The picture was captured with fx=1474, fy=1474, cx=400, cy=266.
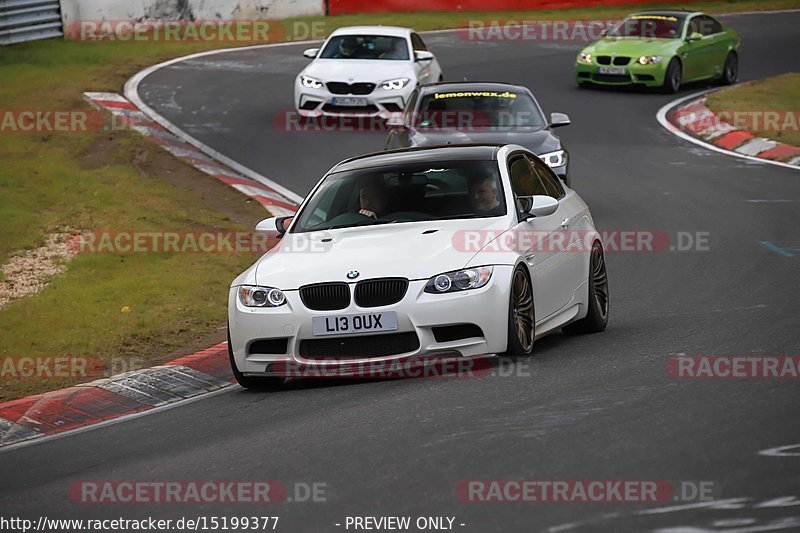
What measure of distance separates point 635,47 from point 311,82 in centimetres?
734

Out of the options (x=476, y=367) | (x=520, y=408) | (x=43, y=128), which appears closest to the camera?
(x=520, y=408)

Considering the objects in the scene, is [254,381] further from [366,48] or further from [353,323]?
[366,48]

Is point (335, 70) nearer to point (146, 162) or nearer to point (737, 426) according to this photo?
point (146, 162)

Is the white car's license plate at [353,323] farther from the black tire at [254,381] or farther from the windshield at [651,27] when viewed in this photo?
the windshield at [651,27]

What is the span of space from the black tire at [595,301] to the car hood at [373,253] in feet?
3.93

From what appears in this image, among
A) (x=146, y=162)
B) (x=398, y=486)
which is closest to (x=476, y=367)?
(x=398, y=486)

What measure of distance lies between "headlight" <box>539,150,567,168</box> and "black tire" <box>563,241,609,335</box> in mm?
4961

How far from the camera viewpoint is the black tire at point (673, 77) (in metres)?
27.0

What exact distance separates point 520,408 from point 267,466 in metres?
1.45

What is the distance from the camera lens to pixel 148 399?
9.63m

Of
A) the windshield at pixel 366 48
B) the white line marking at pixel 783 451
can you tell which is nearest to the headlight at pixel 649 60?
the windshield at pixel 366 48

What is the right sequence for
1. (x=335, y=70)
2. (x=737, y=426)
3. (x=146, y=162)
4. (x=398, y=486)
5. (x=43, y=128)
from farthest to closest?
(x=335, y=70) → (x=43, y=128) → (x=146, y=162) → (x=737, y=426) → (x=398, y=486)

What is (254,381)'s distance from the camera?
31.2ft

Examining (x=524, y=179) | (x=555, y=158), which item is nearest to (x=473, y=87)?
(x=555, y=158)
